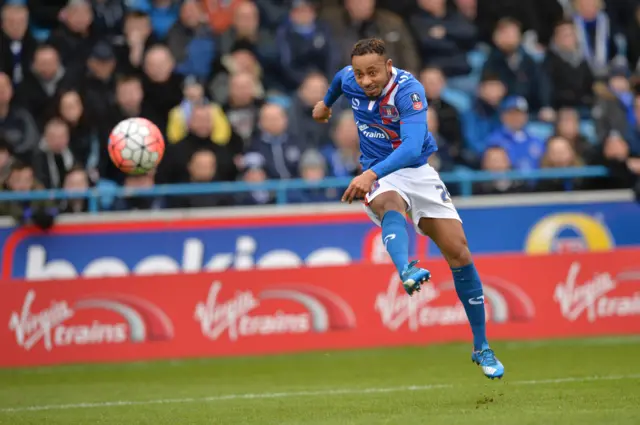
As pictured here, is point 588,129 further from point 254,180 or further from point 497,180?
point 254,180

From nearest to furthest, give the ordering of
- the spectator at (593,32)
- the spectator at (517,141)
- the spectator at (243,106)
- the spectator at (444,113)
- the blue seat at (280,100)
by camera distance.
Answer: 1. the spectator at (243,106)
2. the spectator at (444,113)
3. the spectator at (517,141)
4. the blue seat at (280,100)
5. the spectator at (593,32)

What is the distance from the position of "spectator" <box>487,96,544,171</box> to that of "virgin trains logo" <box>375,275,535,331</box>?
215 centimetres

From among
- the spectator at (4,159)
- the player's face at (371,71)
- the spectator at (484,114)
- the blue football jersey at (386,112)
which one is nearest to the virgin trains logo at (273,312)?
the spectator at (4,159)

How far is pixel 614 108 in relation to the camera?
50.1 ft

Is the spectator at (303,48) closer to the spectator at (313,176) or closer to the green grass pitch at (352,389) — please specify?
the spectator at (313,176)

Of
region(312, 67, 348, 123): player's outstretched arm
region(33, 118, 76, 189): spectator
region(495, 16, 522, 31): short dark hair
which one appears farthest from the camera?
region(495, 16, 522, 31): short dark hair

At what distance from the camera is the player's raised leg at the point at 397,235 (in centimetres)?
750

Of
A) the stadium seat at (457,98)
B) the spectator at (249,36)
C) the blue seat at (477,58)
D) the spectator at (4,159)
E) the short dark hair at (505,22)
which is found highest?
the spectator at (249,36)

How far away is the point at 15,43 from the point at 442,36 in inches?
226

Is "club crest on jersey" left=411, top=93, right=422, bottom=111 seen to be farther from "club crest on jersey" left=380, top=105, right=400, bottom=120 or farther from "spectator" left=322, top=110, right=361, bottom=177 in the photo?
"spectator" left=322, top=110, right=361, bottom=177

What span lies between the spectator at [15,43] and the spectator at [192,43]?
1.83 m

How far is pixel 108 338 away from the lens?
12.2 meters

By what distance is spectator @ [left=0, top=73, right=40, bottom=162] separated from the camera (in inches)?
514

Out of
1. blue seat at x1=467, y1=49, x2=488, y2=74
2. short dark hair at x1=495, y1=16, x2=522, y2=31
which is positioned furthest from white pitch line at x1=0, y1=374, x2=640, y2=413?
blue seat at x1=467, y1=49, x2=488, y2=74
